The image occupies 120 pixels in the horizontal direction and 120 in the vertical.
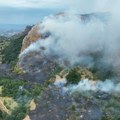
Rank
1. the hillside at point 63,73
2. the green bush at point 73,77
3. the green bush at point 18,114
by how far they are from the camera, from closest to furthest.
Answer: the green bush at point 18,114 → the hillside at point 63,73 → the green bush at point 73,77

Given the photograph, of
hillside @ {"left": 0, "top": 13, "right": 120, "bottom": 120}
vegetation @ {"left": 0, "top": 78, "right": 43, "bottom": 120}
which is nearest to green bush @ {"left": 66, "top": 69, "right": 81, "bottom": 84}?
hillside @ {"left": 0, "top": 13, "right": 120, "bottom": 120}

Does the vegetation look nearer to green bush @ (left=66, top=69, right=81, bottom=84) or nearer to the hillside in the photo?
the hillside

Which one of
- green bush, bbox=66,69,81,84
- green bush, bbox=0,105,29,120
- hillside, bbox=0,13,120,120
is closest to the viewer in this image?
green bush, bbox=0,105,29,120

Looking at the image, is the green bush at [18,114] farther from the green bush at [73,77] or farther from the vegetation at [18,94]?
the green bush at [73,77]

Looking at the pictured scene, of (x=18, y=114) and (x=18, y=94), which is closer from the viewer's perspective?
(x=18, y=114)

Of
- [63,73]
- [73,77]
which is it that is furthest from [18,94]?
[63,73]

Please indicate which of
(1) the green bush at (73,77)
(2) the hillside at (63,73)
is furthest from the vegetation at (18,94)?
(1) the green bush at (73,77)

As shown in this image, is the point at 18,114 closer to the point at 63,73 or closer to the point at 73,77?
the point at 73,77

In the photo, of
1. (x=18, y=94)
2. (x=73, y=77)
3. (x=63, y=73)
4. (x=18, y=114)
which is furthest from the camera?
(x=63, y=73)
